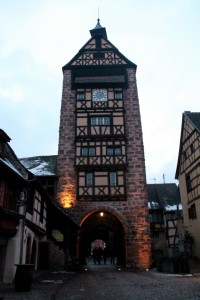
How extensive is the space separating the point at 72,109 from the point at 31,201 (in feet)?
44.4

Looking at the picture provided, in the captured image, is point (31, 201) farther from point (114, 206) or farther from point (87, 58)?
point (87, 58)

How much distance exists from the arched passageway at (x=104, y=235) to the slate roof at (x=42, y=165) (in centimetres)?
523

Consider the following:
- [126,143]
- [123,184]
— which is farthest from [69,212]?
[126,143]

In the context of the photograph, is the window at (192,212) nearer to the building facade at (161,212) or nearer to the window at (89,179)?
the building facade at (161,212)

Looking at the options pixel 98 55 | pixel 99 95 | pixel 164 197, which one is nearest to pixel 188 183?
pixel 164 197

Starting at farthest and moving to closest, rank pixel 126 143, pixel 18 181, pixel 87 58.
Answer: pixel 87 58, pixel 126 143, pixel 18 181

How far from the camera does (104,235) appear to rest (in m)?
43.9

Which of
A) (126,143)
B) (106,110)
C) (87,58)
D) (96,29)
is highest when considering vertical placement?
(96,29)

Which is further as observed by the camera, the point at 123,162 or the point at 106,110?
the point at 106,110

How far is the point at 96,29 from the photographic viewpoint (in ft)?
104

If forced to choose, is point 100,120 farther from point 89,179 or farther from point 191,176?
point 191,176

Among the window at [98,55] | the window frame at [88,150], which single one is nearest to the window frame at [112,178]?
the window frame at [88,150]

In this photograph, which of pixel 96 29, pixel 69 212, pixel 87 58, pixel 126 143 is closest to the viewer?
pixel 69 212

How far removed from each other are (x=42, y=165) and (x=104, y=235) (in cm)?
2090
